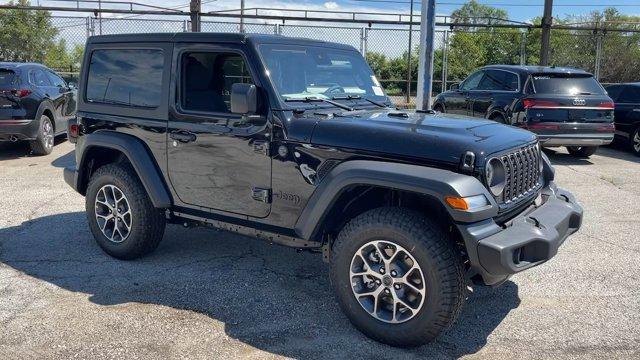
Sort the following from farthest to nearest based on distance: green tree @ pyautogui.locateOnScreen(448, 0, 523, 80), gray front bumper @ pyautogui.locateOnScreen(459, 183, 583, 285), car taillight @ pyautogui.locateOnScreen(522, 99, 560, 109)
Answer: green tree @ pyautogui.locateOnScreen(448, 0, 523, 80)
car taillight @ pyautogui.locateOnScreen(522, 99, 560, 109)
gray front bumper @ pyautogui.locateOnScreen(459, 183, 583, 285)

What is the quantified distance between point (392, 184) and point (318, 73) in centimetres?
144

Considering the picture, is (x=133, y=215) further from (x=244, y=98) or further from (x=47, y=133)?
(x=47, y=133)

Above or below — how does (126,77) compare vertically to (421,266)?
above

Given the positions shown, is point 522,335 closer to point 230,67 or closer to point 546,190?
point 546,190

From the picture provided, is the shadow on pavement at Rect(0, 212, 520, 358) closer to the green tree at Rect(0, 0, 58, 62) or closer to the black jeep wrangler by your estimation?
the black jeep wrangler

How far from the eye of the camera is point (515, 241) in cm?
326

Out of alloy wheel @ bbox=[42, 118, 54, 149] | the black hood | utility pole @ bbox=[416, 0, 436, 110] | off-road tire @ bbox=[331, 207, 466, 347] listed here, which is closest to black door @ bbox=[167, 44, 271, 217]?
the black hood

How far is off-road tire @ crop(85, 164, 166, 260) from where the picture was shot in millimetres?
4785

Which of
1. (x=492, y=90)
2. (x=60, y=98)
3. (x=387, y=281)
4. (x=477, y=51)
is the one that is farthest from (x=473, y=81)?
(x=477, y=51)

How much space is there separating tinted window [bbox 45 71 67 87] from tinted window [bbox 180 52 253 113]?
7381mm

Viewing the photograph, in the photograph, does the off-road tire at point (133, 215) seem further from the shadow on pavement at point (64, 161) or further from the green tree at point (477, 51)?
the green tree at point (477, 51)

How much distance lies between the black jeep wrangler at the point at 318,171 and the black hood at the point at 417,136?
0.01m

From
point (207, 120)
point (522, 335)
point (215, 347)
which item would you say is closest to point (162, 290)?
point (215, 347)

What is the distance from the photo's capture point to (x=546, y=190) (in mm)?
4375
